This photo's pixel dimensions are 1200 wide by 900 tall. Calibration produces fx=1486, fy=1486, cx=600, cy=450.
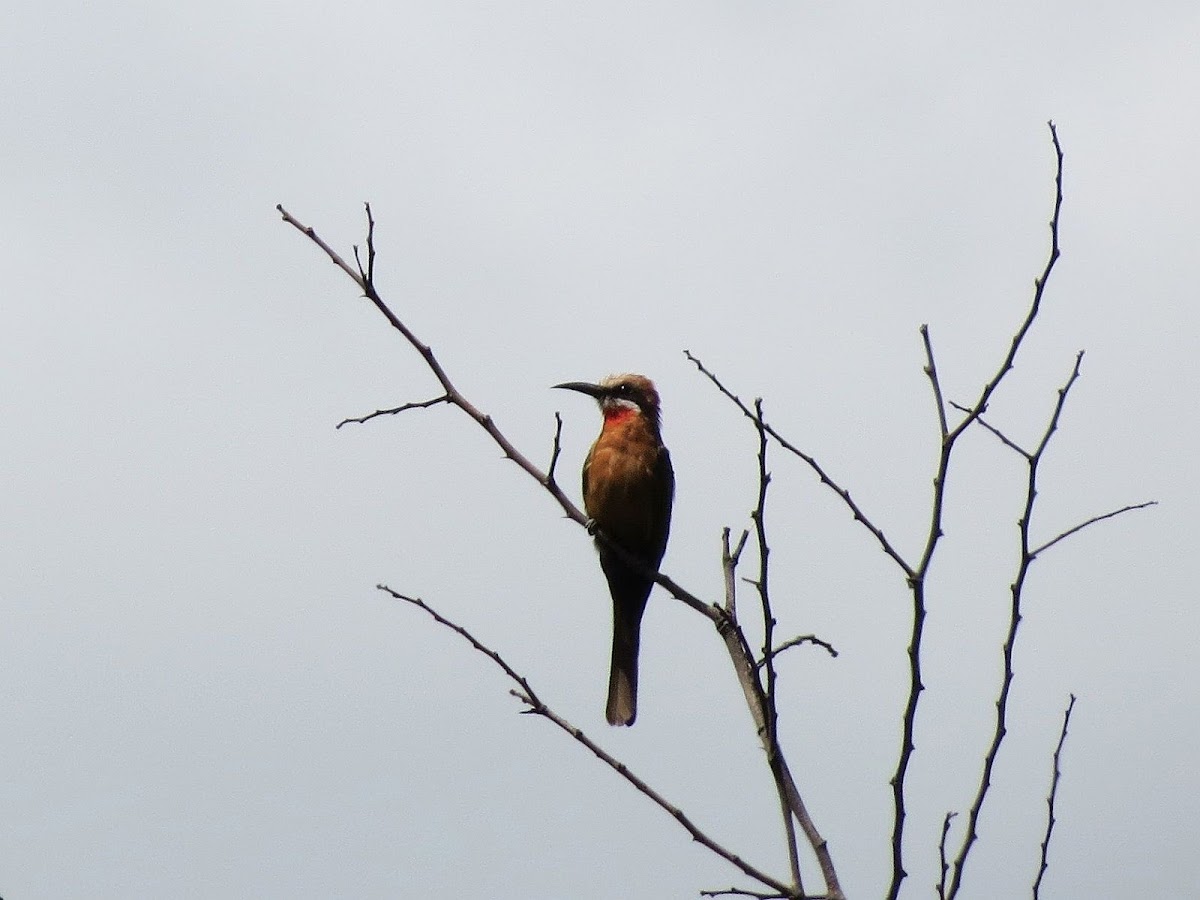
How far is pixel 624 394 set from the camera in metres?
8.16

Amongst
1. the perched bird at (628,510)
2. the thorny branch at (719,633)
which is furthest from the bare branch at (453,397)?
the perched bird at (628,510)

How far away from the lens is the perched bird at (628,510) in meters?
7.47

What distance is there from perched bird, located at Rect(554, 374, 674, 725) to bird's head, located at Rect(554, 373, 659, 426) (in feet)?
0.60

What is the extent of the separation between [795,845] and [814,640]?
752mm

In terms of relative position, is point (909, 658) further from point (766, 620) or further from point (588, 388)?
point (588, 388)

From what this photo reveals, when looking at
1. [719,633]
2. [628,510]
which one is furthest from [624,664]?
[719,633]

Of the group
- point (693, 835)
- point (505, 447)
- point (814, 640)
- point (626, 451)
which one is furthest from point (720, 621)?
point (626, 451)

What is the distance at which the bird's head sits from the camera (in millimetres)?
8102

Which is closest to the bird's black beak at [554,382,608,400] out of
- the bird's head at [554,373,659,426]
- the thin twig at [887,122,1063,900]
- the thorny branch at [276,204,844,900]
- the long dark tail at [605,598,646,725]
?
the bird's head at [554,373,659,426]

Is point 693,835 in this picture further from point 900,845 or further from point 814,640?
point 814,640

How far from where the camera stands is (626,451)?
7691mm

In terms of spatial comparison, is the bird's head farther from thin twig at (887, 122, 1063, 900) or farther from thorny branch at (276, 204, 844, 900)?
thin twig at (887, 122, 1063, 900)

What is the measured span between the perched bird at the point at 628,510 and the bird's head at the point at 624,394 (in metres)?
0.18

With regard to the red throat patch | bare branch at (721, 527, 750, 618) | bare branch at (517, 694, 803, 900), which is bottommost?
bare branch at (517, 694, 803, 900)
